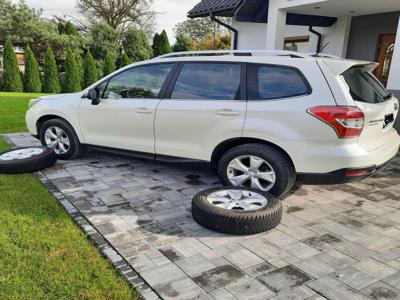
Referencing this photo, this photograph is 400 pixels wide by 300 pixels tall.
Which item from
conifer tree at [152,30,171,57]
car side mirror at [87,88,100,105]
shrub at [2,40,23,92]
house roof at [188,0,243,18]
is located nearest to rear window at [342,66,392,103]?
car side mirror at [87,88,100,105]

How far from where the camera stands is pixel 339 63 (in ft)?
12.4

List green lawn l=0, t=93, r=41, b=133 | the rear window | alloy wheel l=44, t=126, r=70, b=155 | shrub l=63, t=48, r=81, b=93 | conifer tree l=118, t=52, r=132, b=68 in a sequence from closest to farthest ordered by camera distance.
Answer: the rear window, alloy wheel l=44, t=126, r=70, b=155, green lawn l=0, t=93, r=41, b=133, shrub l=63, t=48, r=81, b=93, conifer tree l=118, t=52, r=132, b=68

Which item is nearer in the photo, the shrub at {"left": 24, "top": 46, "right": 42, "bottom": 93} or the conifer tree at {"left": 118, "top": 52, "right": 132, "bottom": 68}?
the shrub at {"left": 24, "top": 46, "right": 42, "bottom": 93}

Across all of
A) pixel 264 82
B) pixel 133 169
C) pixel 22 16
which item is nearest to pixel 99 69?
pixel 22 16

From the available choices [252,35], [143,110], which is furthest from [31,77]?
[143,110]

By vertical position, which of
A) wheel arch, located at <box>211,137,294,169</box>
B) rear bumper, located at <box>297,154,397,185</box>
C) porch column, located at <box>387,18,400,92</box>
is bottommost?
rear bumper, located at <box>297,154,397,185</box>

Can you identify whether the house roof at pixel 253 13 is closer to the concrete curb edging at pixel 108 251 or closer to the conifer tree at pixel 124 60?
the concrete curb edging at pixel 108 251

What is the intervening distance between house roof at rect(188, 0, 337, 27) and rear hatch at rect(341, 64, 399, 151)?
248 inches

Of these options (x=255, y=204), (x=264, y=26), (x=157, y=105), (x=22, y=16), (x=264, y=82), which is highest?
(x=22, y=16)

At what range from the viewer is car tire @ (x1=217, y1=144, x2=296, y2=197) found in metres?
3.94

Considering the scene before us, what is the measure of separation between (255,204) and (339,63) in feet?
5.67

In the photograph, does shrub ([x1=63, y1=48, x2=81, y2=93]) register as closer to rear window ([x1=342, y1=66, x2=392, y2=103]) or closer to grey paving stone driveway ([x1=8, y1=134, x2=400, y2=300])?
grey paving stone driveway ([x1=8, y1=134, x2=400, y2=300])

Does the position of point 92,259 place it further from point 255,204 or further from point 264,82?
point 264,82

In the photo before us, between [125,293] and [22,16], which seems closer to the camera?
[125,293]
